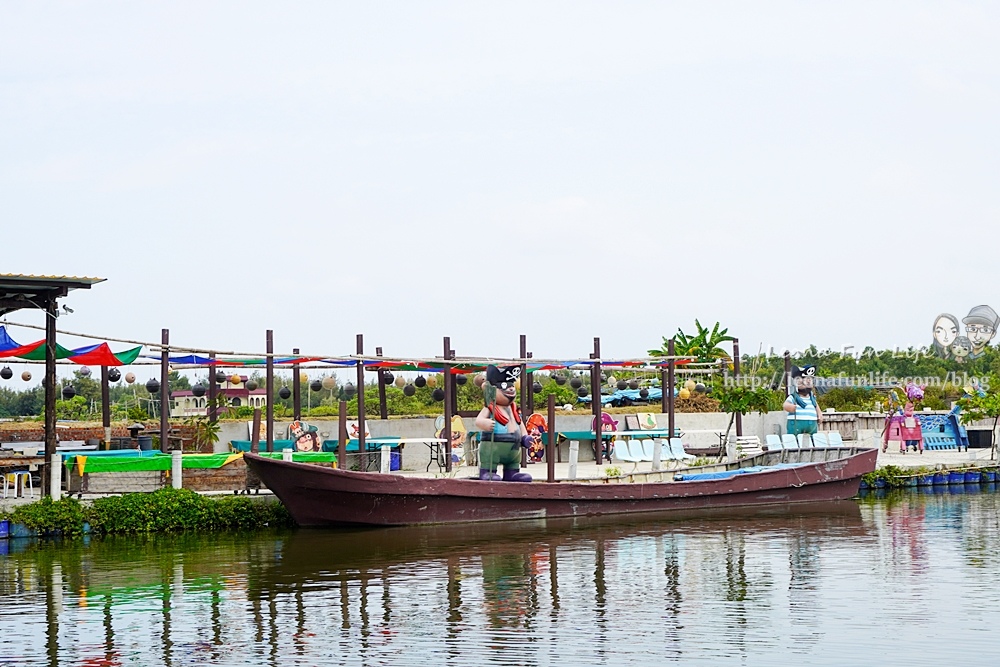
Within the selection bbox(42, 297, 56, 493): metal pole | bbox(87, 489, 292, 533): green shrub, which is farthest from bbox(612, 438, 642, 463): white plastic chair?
bbox(42, 297, 56, 493): metal pole

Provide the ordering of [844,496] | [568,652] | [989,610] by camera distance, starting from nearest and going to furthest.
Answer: [568,652], [989,610], [844,496]

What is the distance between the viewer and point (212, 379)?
29766mm

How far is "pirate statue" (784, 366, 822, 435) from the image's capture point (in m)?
26.3

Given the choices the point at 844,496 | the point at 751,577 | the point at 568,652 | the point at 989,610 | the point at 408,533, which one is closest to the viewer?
the point at 568,652

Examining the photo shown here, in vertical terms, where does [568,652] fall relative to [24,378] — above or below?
below

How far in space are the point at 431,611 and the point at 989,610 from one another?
17.9 ft

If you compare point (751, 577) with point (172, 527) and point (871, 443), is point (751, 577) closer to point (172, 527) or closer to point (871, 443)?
point (172, 527)

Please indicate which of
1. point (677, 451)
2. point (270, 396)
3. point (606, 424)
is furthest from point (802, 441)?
point (270, 396)

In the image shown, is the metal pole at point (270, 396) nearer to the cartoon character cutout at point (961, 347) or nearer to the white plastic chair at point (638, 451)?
the white plastic chair at point (638, 451)

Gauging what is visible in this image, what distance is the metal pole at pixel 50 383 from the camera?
19375 millimetres

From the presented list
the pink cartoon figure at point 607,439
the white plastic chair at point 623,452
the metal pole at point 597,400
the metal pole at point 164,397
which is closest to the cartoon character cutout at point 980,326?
the pink cartoon figure at point 607,439

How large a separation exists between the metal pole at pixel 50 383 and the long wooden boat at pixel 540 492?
2.91 metres

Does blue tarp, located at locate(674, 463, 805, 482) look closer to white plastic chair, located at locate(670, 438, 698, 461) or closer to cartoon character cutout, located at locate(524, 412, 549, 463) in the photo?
white plastic chair, located at locate(670, 438, 698, 461)

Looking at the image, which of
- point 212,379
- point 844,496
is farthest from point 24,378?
point 844,496
